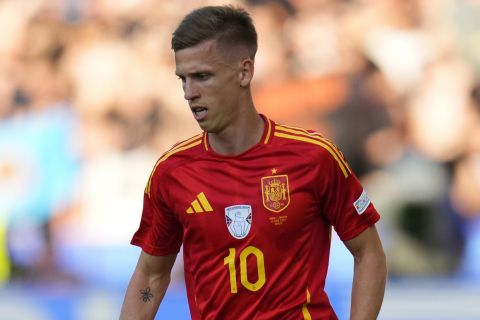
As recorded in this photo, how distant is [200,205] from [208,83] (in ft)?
1.57

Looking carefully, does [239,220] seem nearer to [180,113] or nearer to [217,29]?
[217,29]

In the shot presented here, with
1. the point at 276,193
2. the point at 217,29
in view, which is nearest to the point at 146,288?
the point at 276,193

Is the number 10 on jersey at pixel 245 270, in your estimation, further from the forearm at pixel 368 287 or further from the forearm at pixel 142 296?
the forearm at pixel 142 296

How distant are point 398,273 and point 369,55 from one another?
6.61 feet

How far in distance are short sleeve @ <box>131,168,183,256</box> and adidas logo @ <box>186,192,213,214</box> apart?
136 mm

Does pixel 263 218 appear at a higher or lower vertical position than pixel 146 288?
higher

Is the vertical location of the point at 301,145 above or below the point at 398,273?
above

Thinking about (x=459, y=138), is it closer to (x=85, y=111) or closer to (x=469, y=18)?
(x=469, y=18)

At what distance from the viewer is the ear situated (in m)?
4.30

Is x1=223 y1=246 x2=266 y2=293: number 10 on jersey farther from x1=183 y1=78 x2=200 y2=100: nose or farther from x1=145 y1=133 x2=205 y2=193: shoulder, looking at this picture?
x1=183 y1=78 x2=200 y2=100: nose

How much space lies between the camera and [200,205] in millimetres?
4266

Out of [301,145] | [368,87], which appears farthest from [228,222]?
[368,87]

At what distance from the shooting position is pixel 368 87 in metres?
10.1

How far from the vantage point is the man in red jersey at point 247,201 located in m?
4.15
